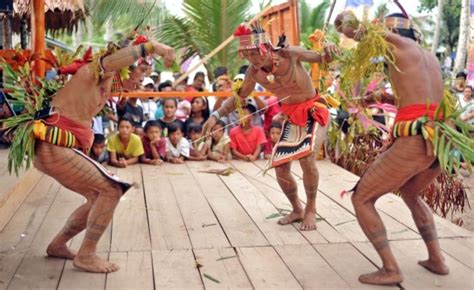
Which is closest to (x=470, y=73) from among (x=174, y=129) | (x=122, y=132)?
(x=174, y=129)

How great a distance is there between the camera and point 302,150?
495 cm

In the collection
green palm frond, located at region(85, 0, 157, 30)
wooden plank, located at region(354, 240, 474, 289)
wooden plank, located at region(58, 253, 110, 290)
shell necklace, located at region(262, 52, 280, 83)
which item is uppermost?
green palm frond, located at region(85, 0, 157, 30)

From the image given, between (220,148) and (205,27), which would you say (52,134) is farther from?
(205,27)

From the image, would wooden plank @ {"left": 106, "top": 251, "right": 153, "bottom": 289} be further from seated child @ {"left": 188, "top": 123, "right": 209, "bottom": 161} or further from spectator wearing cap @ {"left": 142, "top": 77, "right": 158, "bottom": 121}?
spectator wearing cap @ {"left": 142, "top": 77, "right": 158, "bottom": 121}

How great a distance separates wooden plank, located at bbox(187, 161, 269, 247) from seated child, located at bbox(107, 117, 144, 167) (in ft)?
2.44

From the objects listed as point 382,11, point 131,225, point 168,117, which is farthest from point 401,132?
point 168,117

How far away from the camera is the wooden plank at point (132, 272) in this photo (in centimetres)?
366

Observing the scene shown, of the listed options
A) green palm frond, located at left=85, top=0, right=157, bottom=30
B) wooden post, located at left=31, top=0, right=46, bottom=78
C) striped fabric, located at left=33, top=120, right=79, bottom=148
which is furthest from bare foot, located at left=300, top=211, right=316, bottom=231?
green palm frond, located at left=85, top=0, right=157, bottom=30

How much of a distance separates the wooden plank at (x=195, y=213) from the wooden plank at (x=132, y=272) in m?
0.43

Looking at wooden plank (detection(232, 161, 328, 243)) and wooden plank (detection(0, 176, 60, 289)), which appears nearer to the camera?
wooden plank (detection(0, 176, 60, 289))

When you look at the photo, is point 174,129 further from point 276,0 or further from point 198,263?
point 198,263

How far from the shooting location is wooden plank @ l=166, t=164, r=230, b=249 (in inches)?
181

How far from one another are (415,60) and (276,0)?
412 centimetres

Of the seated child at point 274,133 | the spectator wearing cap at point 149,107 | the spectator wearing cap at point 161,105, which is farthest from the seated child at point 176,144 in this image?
the spectator wearing cap at point 149,107
